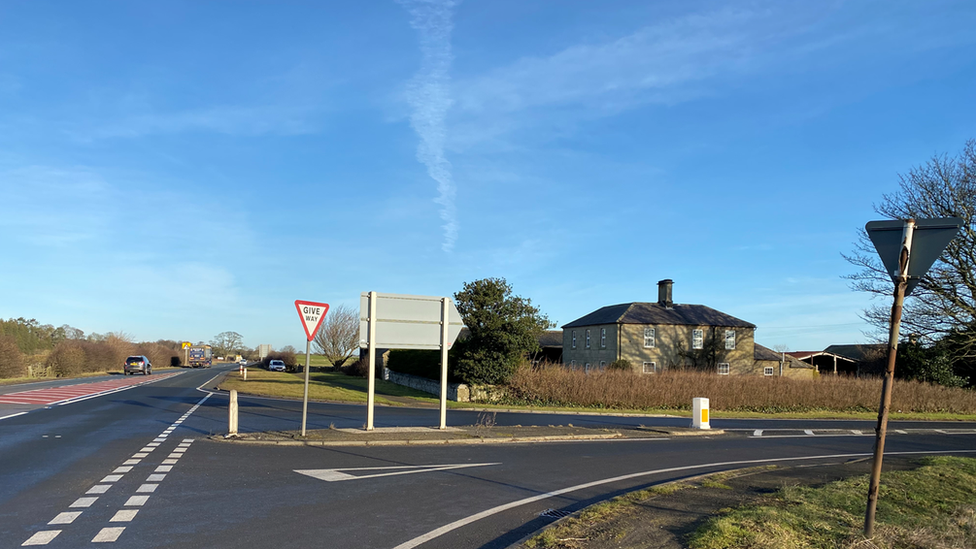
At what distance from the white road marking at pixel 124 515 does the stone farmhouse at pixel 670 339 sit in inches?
1684

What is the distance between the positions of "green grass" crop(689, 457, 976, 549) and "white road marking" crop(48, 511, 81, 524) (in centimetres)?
666

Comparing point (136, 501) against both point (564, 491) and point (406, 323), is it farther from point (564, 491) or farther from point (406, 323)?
point (406, 323)

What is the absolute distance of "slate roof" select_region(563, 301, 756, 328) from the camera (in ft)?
165

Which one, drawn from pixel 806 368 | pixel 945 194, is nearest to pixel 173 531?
pixel 945 194

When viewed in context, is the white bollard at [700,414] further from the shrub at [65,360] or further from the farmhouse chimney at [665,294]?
the shrub at [65,360]

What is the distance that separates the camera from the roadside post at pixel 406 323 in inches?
674

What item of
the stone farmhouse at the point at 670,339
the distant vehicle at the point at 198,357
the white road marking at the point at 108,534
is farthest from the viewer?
the distant vehicle at the point at 198,357

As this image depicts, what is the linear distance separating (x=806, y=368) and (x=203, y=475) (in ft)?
204

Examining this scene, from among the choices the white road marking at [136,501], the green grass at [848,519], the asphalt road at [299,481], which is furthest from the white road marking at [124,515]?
the green grass at [848,519]

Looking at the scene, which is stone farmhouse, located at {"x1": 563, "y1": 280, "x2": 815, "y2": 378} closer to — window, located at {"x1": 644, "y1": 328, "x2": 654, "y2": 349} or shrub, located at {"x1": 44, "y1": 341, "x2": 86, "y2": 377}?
window, located at {"x1": 644, "y1": 328, "x2": 654, "y2": 349}

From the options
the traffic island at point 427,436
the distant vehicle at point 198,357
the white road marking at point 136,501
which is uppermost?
the white road marking at point 136,501

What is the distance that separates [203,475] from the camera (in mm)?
10266

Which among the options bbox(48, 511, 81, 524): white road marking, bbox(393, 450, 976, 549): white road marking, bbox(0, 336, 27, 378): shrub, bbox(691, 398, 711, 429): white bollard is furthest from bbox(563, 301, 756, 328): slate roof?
bbox(48, 511, 81, 524): white road marking

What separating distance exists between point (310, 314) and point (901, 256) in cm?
1253
